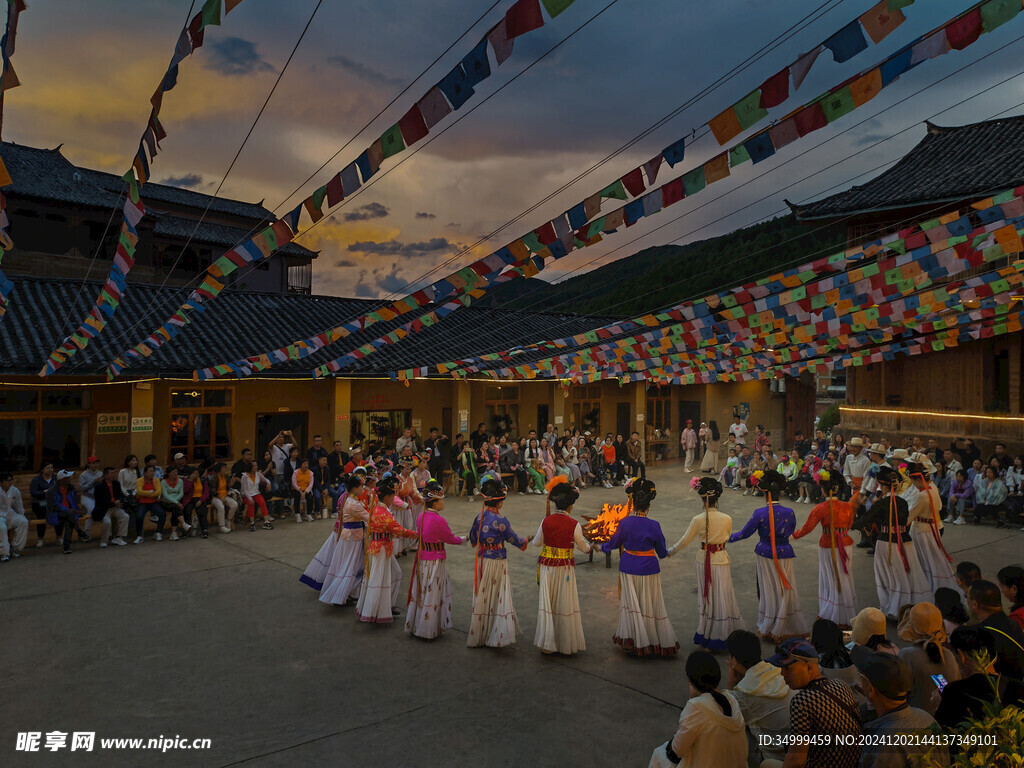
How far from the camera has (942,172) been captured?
18312 millimetres

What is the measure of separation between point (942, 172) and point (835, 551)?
1605 centimetres

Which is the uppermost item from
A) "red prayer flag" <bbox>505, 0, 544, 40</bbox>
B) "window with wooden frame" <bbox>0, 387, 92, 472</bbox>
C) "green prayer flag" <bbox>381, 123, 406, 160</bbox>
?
"red prayer flag" <bbox>505, 0, 544, 40</bbox>

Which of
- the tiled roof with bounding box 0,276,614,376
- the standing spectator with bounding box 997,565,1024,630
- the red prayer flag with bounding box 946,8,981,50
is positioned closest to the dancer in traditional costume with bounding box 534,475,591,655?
the standing spectator with bounding box 997,565,1024,630

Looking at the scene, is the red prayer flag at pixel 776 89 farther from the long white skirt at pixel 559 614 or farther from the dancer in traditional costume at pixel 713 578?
the long white skirt at pixel 559 614

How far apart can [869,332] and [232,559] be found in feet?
48.5

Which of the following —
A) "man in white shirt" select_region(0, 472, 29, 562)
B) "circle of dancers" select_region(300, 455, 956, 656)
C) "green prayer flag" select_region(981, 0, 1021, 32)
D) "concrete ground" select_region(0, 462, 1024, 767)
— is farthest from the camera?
"man in white shirt" select_region(0, 472, 29, 562)

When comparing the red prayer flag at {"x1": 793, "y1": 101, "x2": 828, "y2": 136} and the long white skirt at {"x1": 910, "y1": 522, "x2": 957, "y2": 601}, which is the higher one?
the red prayer flag at {"x1": 793, "y1": 101, "x2": 828, "y2": 136}

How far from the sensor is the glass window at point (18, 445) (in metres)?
12.3

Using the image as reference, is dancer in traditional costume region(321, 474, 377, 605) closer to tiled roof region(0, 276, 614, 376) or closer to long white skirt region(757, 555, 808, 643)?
long white skirt region(757, 555, 808, 643)

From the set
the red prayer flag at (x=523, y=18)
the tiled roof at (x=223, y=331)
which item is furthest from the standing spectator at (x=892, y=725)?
the tiled roof at (x=223, y=331)

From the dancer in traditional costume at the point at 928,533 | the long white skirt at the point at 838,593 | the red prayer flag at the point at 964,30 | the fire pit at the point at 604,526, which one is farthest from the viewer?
the fire pit at the point at 604,526

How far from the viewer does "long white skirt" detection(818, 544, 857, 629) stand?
7.24m

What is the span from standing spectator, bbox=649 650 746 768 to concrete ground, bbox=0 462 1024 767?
1449 millimetres

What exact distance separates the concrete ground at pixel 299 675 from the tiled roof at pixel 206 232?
22711 mm
